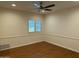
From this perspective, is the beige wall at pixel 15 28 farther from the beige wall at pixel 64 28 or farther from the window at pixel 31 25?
the beige wall at pixel 64 28

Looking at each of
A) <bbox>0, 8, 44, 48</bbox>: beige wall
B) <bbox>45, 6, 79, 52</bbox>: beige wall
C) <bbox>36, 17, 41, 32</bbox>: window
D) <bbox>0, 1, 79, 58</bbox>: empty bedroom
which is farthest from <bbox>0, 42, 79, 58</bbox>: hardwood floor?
<bbox>36, 17, 41, 32</bbox>: window

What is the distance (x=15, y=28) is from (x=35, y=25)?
5.54ft

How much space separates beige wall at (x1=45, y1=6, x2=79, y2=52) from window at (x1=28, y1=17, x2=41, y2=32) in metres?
0.70

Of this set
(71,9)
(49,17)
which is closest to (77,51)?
(71,9)

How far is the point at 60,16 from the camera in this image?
17.1ft

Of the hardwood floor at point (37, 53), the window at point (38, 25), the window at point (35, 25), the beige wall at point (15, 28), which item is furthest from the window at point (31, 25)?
the hardwood floor at point (37, 53)

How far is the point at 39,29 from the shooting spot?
258 inches

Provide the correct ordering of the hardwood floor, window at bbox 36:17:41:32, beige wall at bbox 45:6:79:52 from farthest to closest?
window at bbox 36:17:41:32
beige wall at bbox 45:6:79:52
the hardwood floor

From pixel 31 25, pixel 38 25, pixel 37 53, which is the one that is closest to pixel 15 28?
pixel 31 25

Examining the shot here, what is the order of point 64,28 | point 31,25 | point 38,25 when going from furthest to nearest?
point 38,25 < point 31,25 < point 64,28

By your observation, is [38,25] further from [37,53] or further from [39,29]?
[37,53]

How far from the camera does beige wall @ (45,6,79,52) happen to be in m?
4.21

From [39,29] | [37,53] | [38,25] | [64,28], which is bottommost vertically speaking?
[37,53]

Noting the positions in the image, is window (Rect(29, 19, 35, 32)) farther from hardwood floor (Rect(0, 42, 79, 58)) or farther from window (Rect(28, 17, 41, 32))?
hardwood floor (Rect(0, 42, 79, 58))
